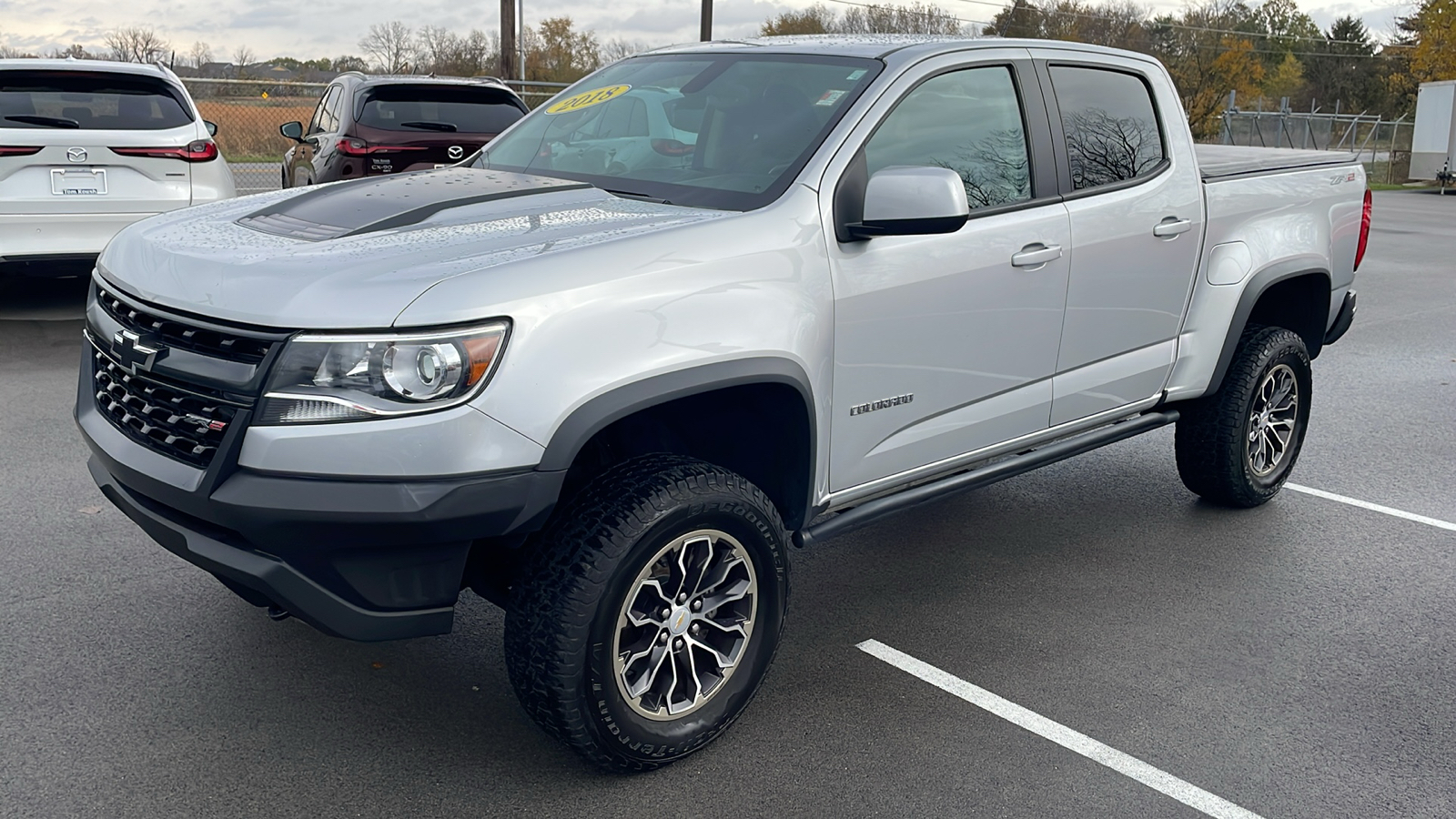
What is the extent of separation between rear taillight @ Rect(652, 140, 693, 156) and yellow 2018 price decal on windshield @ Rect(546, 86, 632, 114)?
0.49 metres

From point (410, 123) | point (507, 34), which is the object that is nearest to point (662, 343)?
point (410, 123)

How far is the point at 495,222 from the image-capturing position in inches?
127

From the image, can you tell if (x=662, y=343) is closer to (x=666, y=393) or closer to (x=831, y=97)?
(x=666, y=393)

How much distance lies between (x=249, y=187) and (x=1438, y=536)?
1823cm

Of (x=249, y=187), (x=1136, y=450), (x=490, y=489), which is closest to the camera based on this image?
(x=490, y=489)

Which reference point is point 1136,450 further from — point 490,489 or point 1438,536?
point 490,489

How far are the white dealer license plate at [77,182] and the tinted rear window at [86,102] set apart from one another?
0.31 metres

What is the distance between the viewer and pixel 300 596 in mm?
2711

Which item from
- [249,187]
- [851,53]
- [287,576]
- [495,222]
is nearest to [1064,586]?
[851,53]

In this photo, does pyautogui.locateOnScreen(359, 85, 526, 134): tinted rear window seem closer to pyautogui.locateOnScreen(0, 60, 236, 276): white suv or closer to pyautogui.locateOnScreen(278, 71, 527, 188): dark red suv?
pyautogui.locateOnScreen(278, 71, 527, 188): dark red suv

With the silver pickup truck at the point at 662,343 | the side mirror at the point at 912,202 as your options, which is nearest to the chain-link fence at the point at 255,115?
the silver pickup truck at the point at 662,343

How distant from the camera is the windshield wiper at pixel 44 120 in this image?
7.86 metres

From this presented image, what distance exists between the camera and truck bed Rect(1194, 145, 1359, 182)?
4.94 m

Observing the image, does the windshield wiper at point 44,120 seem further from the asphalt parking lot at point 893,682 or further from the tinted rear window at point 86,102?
the asphalt parking lot at point 893,682
